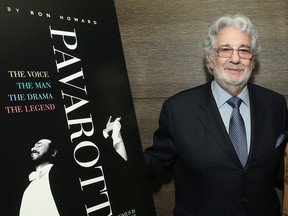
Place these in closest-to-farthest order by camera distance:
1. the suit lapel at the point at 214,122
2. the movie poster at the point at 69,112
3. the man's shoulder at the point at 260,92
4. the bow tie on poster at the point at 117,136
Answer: the movie poster at the point at 69,112 < the bow tie on poster at the point at 117,136 < the suit lapel at the point at 214,122 < the man's shoulder at the point at 260,92

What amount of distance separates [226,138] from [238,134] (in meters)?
0.06

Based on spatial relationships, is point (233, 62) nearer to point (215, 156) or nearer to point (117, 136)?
point (215, 156)

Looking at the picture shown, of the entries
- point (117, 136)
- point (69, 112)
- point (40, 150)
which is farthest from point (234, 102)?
point (40, 150)

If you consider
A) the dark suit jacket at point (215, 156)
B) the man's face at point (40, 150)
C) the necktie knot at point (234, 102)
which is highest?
the man's face at point (40, 150)

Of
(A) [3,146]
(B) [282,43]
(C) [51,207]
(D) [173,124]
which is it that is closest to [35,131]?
(A) [3,146]

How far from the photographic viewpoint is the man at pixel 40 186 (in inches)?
35.3

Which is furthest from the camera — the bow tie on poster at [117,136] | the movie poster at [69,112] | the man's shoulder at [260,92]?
the man's shoulder at [260,92]

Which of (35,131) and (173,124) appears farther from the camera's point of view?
(173,124)

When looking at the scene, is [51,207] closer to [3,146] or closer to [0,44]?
[3,146]

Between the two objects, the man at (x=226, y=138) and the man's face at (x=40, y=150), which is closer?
the man's face at (x=40, y=150)

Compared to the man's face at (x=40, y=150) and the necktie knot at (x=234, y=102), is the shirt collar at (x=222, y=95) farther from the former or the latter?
the man's face at (x=40, y=150)

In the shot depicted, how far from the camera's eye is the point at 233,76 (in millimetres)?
1405

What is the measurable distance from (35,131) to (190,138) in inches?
27.4

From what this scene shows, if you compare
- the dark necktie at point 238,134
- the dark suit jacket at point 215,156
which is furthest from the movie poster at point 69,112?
the dark necktie at point 238,134
